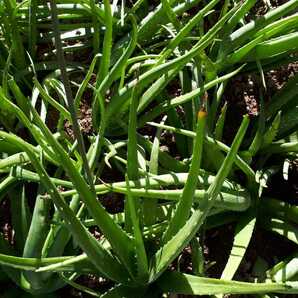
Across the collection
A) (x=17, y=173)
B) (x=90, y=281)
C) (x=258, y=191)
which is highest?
(x=17, y=173)

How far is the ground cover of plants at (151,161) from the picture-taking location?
0.86 metres

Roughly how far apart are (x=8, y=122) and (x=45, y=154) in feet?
0.61

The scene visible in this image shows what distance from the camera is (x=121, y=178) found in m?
1.13

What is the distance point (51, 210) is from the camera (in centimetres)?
106

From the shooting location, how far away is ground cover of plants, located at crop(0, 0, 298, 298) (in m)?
0.86

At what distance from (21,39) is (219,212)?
562 millimetres

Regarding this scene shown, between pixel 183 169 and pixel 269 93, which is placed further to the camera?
pixel 269 93

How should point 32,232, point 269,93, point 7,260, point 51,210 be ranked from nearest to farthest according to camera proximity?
point 7,260
point 32,232
point 51,210
point 269,93

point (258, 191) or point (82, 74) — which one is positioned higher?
point (82, 74)

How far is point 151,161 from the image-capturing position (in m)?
0.99

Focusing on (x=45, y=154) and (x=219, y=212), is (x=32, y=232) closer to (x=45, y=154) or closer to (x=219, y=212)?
(x=45, y=154)

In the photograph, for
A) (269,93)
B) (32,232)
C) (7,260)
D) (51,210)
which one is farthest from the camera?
(269,93)

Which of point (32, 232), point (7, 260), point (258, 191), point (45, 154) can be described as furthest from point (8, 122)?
point (258, 191)

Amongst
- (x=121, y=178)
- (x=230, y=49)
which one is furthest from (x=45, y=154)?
(x=230, y=49)
